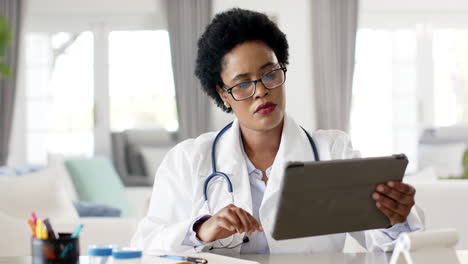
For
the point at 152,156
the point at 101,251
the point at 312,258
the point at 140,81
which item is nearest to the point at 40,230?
the point at 101,251

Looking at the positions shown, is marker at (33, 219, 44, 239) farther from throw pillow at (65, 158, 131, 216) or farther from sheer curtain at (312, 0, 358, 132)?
sheer curtain at (312, 0, 358, 132)

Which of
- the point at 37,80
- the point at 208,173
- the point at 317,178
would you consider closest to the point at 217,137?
the point at 208,173

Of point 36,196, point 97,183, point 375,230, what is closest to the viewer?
point 375,230

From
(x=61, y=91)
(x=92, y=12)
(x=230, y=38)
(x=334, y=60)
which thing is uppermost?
(x=92, y=12)

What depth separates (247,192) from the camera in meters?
2.14

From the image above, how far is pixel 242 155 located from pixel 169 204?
0.27m

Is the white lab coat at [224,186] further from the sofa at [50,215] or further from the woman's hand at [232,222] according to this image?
the sofa at [50,215]

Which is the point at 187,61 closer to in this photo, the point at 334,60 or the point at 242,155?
the point at 334,60

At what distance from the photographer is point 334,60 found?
7.38 metres

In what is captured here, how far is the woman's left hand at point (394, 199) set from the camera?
1670 mm

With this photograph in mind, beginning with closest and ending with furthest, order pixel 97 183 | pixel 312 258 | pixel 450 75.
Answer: pixel 312 258
pixel 97 183
pixel 450 75

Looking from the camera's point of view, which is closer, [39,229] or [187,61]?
[39,229]

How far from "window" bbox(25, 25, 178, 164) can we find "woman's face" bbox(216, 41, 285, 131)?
17.2 ft

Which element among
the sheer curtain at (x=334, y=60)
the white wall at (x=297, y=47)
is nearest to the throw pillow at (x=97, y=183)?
the white wall at (x=297, y=47)
